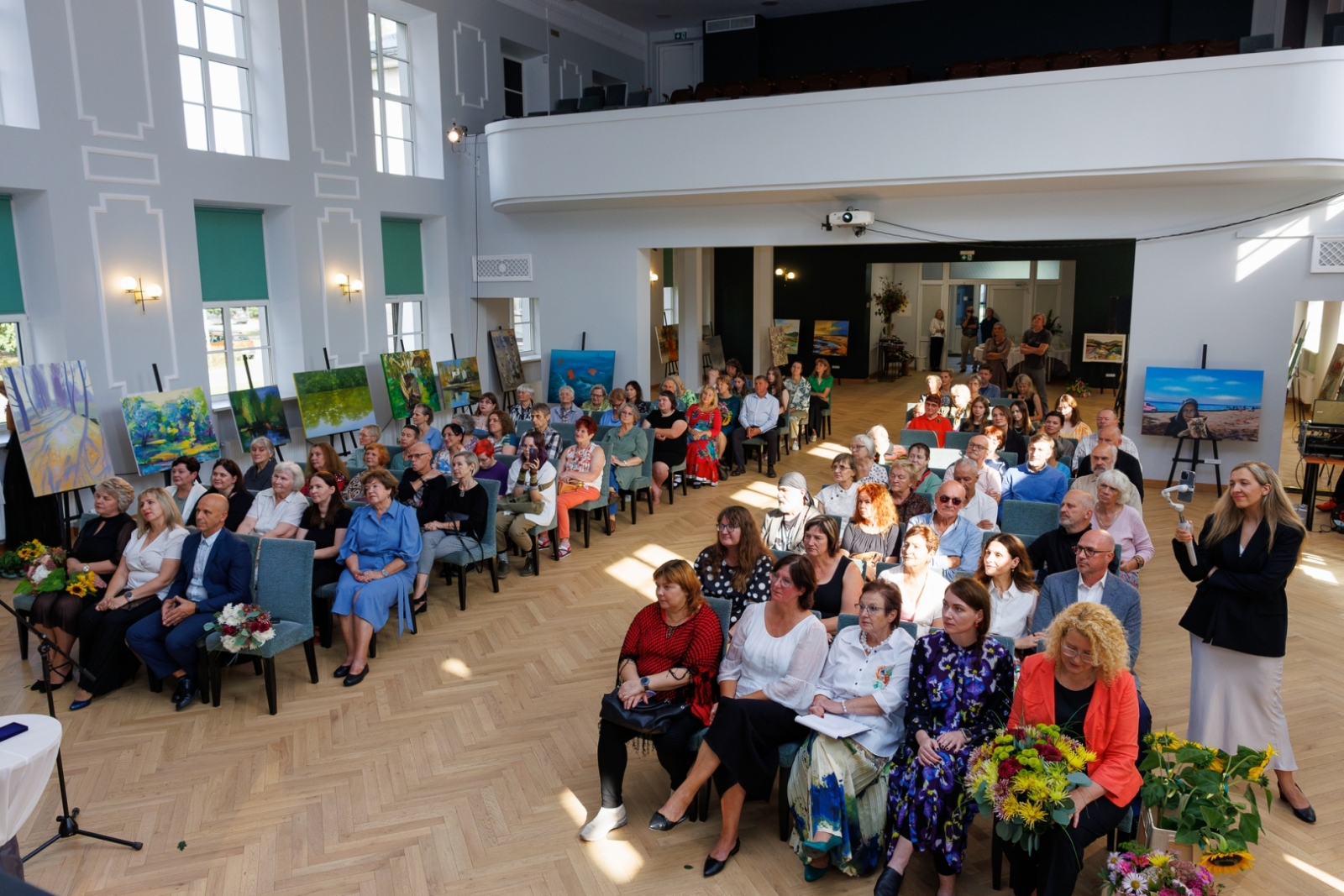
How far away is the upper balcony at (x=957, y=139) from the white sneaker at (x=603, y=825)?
780cm

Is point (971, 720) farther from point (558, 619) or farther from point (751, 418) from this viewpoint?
point (751, 418)

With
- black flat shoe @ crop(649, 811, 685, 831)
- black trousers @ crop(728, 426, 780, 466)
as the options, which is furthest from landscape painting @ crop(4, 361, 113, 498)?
black trousers @ crop(728, 426, 780, 466)

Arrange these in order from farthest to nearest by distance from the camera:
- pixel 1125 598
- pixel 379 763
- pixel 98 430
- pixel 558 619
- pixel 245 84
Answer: pixel 245 84 < pixel 98 430 < pixel 558 619 < pixel 379 763 < pixel 1125 598

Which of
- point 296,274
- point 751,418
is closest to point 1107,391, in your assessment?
point 751,418

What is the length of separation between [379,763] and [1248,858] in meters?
3.79

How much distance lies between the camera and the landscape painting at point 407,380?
11289mm

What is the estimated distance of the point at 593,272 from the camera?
12648 millimetres

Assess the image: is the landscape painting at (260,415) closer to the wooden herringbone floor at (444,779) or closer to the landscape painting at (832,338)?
the wooden herringbone floor at (444,779)

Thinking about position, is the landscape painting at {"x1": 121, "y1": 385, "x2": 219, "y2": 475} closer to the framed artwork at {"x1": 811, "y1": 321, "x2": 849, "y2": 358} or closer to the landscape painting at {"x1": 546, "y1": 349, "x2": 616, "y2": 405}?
the landscape painting at {"x1": 546, "y1": 349, "x2": 616, "y2": 405}

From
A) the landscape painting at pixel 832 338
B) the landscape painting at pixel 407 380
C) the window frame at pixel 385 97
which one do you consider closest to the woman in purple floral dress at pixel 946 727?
the landscape painting at pixel 407 380

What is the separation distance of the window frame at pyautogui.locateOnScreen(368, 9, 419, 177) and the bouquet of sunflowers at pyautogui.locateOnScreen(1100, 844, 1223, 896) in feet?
34.8

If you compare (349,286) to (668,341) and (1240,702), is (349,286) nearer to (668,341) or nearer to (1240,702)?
(668,341)

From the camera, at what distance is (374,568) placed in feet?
19.7

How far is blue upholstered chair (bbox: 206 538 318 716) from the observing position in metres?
5.41
